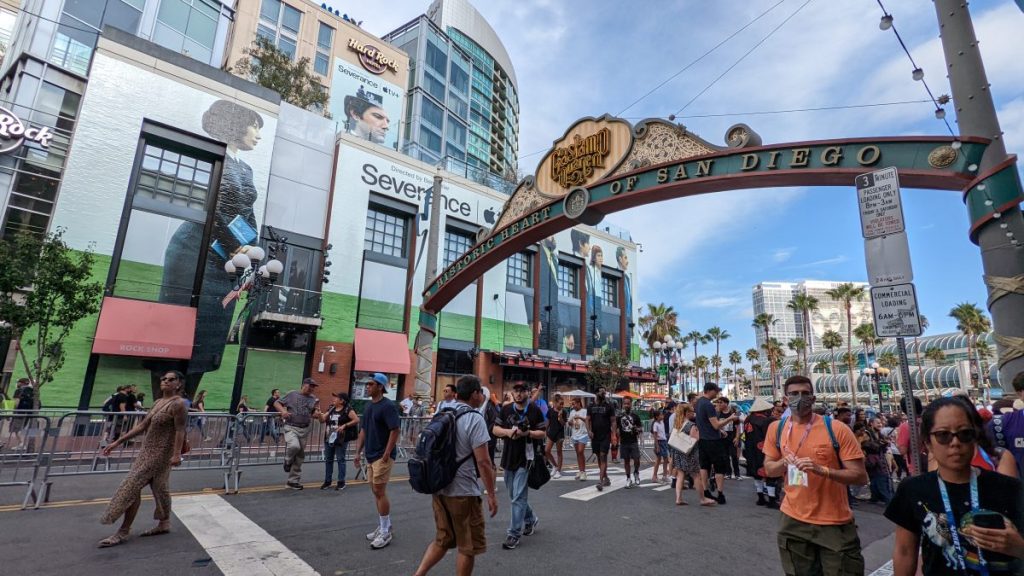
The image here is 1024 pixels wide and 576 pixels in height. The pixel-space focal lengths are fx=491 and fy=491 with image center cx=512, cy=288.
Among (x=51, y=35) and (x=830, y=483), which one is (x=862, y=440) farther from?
(x=51, y=35)

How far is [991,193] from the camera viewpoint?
5531 millimetres

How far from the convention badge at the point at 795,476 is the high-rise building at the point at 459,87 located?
40700 millimetres

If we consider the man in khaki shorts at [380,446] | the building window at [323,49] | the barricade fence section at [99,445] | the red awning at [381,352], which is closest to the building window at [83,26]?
the red awning at [381,352]

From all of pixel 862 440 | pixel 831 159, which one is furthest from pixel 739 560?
pixel 831 159

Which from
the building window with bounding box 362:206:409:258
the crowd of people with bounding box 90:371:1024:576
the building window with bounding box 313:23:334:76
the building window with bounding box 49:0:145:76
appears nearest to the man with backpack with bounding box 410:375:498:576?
the crowd of people with bounding box 90:371:1024:576

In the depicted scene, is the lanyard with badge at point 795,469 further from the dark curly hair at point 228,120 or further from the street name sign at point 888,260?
the dark curly hair at point 228,120

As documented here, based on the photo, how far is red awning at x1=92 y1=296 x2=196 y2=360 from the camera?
1616cm

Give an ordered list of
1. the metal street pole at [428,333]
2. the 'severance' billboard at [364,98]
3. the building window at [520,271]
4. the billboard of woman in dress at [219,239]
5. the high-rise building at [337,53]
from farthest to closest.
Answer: the 'severance' billboard at [364,98], the high-rise building at [337,53], the building window at [520,271], the billboard of woman in dress at [219,239], the metal street pole at [428,333]

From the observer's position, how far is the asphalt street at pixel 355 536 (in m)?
4.70

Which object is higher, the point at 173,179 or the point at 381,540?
the point at 173,179

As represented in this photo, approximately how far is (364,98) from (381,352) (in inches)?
1095

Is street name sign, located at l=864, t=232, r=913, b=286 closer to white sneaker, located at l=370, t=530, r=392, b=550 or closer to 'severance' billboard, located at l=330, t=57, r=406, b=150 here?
white sneaker, located at l=370, t=530, r=392, b=550

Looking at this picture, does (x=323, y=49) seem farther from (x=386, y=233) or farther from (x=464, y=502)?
(x=464, y=502)

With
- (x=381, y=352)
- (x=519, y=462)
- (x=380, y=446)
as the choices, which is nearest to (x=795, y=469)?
(x=519, y=462)
